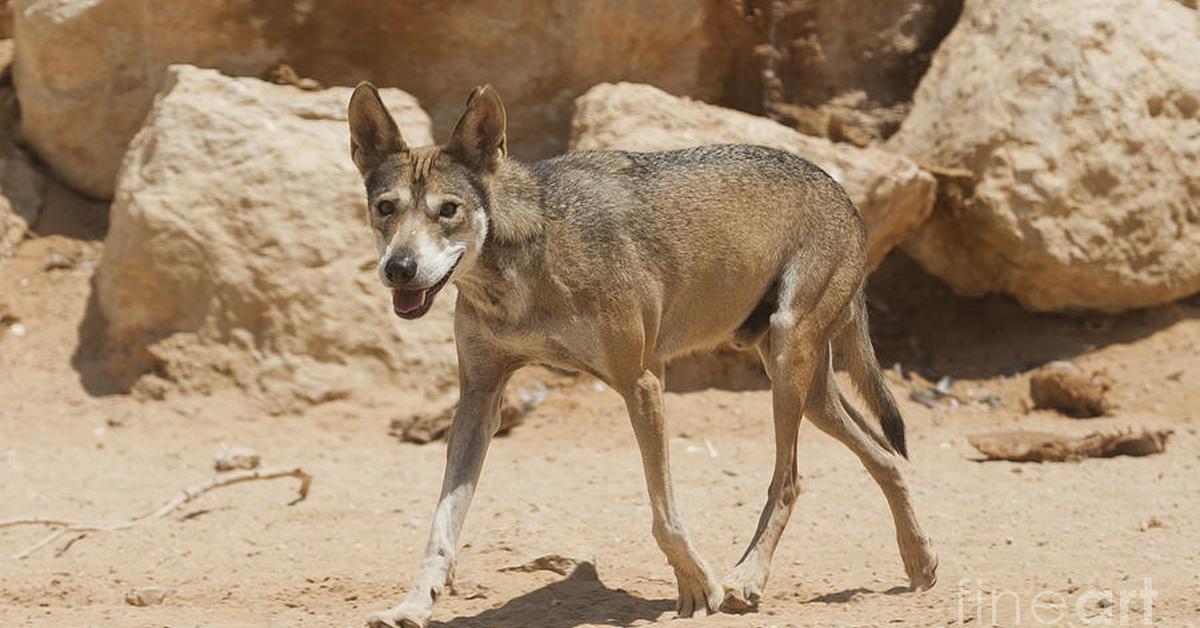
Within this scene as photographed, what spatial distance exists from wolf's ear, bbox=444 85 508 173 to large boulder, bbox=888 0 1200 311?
249 inches

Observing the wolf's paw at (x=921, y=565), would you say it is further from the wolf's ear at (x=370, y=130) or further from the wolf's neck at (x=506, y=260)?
the wolf's ear at (x=370, y=130)

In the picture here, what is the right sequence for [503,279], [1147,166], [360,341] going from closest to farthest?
[503,279] → [360,341] → [1147,166]

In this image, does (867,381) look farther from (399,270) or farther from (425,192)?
(399,270)

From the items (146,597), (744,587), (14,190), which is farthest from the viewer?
(14,190)

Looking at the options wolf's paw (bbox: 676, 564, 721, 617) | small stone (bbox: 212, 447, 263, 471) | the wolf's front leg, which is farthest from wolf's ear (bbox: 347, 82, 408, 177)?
small stone (bbox: 212, 447, 263, 471)

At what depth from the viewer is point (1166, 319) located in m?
12.0

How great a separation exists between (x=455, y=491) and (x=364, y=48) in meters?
6.69

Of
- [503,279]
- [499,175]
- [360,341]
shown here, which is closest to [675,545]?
[503,279]

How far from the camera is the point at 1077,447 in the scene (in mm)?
9281

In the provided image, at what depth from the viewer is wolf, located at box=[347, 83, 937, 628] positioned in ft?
19.3

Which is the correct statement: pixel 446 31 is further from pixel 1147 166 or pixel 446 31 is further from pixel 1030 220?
pixel 1147 166

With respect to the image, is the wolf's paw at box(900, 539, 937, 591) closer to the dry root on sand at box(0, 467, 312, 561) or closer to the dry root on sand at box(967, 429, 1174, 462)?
the dry root on sand at box(967, 429, 1174, 462)

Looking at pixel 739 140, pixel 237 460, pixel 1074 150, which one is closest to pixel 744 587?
pixel 237 460

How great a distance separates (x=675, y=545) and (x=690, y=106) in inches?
218
